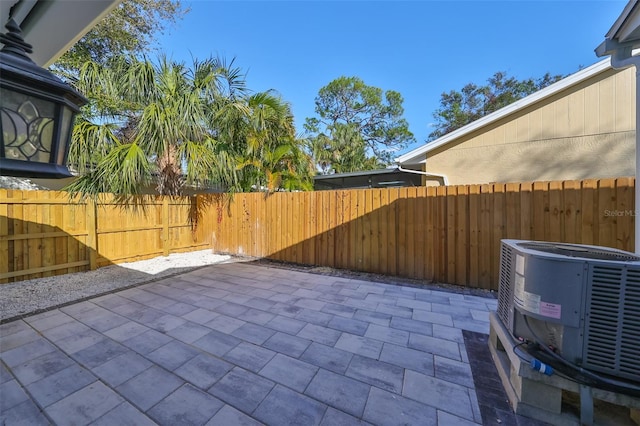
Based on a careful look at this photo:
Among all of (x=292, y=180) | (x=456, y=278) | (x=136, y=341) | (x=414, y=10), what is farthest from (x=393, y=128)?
(x=136, y=341)

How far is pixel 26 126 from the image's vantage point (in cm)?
98

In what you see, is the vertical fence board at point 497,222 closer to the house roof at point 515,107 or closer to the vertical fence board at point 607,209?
the vertical fence board at point 607,209

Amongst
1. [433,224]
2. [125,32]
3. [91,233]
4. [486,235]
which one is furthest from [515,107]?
[125,32]

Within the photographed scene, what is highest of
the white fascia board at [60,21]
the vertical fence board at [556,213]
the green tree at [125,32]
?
the green tree at [125,32]

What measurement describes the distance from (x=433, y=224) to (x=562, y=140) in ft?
10.5

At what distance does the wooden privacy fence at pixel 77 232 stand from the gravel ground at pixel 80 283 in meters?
0.21

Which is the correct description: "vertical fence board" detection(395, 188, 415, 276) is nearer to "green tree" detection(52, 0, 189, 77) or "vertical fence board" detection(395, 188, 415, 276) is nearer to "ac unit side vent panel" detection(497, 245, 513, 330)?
"ac unit side vent panel" detection(497, 245, 513, 330)

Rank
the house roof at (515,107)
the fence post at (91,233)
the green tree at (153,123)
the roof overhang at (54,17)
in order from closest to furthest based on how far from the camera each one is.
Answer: the roof overhang at (54,17), the house roof at (515,107), the fence post at (91,233), the green tree at (153,123)

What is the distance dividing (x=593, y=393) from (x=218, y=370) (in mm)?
2255

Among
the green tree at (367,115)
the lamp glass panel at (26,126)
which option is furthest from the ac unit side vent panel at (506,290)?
the green tree at (367,115)

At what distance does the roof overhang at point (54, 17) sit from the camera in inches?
66.0

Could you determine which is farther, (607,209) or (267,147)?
(267,147)

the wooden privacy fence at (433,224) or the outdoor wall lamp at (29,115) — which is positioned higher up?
the outdoor wall lamp at (29,115)

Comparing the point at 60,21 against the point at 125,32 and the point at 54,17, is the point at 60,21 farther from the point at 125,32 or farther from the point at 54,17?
the point at 125,32
